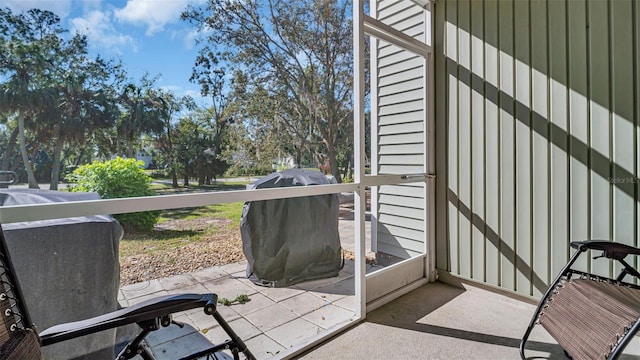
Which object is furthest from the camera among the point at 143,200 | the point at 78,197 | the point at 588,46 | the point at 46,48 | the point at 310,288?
the point at 310,288

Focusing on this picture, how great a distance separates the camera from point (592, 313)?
5.28 ft

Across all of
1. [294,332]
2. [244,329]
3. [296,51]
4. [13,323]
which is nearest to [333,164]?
[296,51]

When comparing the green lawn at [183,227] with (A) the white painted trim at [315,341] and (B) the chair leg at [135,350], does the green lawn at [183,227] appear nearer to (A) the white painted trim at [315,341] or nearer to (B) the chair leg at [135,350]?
(B) the chair leg at [135,350]

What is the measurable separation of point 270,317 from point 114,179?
1.52 metres

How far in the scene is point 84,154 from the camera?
56.5 inches

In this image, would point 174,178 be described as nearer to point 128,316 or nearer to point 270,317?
point 128,316

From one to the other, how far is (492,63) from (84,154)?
9.26 feet

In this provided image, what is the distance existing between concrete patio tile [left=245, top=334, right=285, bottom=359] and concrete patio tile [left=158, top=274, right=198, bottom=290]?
656 millimetres

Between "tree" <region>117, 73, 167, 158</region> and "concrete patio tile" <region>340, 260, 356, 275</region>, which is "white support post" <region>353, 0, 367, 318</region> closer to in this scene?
"concrete patio tile" <region>340, 260, 356, 275</region>

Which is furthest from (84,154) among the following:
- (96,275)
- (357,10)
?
(357,10)

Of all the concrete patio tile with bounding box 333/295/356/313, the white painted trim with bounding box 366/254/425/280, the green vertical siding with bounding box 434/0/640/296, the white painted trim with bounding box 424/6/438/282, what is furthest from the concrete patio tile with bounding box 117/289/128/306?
the green vertical siding with bounding box 434/0/640/296

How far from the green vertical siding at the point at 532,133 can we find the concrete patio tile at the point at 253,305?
1.63 meters

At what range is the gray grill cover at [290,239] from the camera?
276 centimetres

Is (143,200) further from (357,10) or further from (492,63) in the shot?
(492,63)
